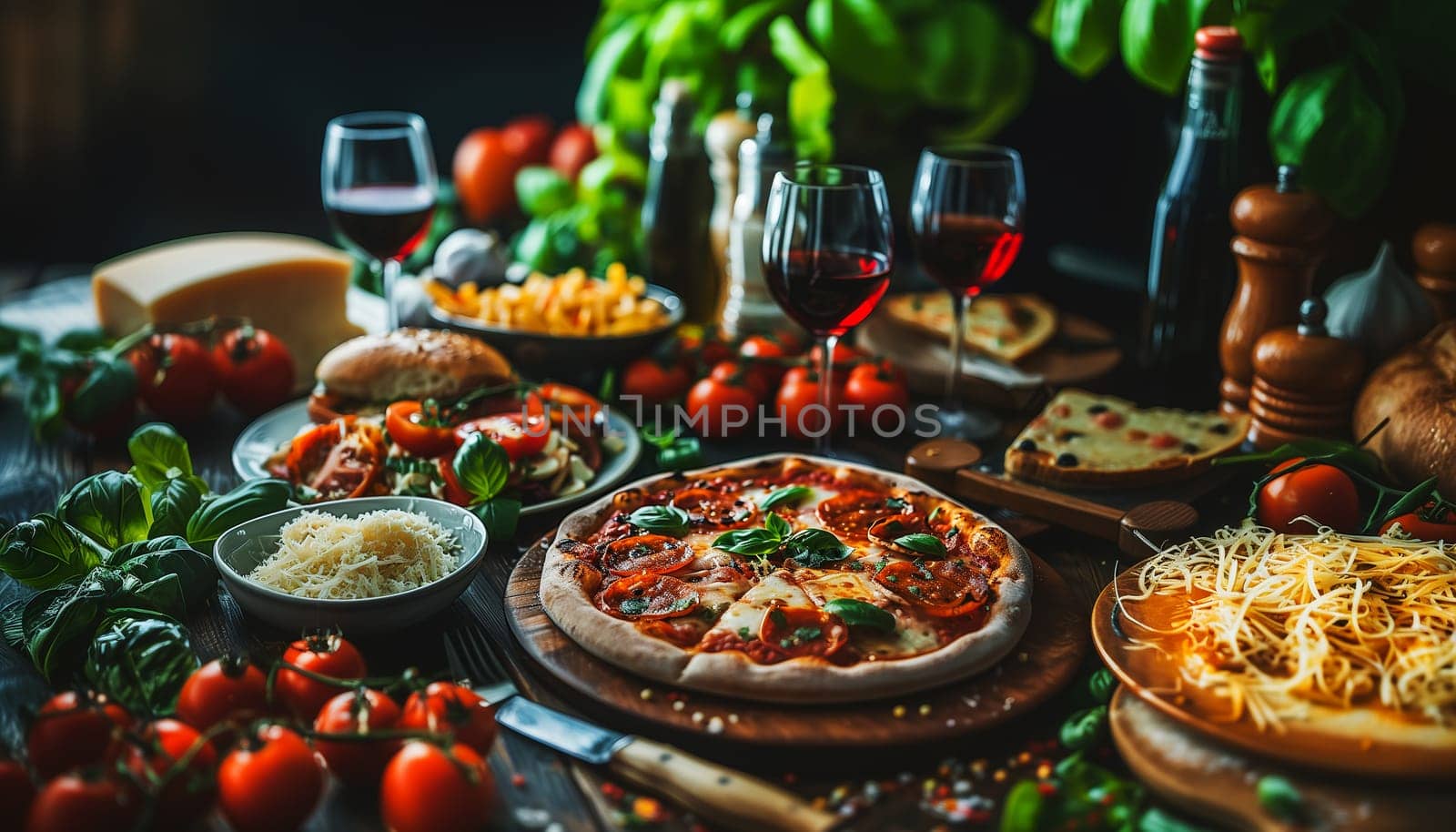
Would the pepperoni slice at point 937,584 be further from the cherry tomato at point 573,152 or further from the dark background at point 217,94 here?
the dark background at point 217,94

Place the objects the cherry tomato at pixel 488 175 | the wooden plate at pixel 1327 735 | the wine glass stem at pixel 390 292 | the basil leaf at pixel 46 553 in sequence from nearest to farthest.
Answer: the wooden plate at pixel 1327 735 < the basil leaf at pixel 46 553 < the wine glass stem at pixel 390 292 < the cherry tomato at pixel 488 175

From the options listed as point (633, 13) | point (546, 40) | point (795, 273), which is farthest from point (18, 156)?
point (795, 273)

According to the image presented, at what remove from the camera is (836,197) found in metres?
1.98

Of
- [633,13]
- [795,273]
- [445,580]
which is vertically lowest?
Answer: [445,580]

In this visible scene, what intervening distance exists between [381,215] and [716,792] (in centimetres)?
155

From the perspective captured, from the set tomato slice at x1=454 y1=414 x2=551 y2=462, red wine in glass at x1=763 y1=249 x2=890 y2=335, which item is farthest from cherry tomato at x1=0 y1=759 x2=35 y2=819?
red wine in glass at x1=763 y1=249 x2=890 y2=335

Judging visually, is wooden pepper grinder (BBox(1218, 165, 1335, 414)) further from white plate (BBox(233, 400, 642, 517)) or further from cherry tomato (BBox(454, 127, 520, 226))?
A: cherry tomato (BBox(454, 127, 520, 226))

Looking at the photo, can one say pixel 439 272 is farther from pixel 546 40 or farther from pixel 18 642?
pixel 546 40

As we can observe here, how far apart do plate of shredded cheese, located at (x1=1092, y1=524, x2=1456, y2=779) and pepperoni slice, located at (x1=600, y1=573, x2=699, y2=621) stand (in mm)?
534

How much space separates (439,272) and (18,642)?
1500 millimetres

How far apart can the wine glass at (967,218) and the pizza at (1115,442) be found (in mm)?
283

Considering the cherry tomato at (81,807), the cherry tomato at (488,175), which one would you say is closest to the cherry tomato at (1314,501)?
the cherry tomato at (81,807)

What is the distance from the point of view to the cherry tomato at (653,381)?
253 cm

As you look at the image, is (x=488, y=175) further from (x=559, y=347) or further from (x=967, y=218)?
(x=967, y=218)
